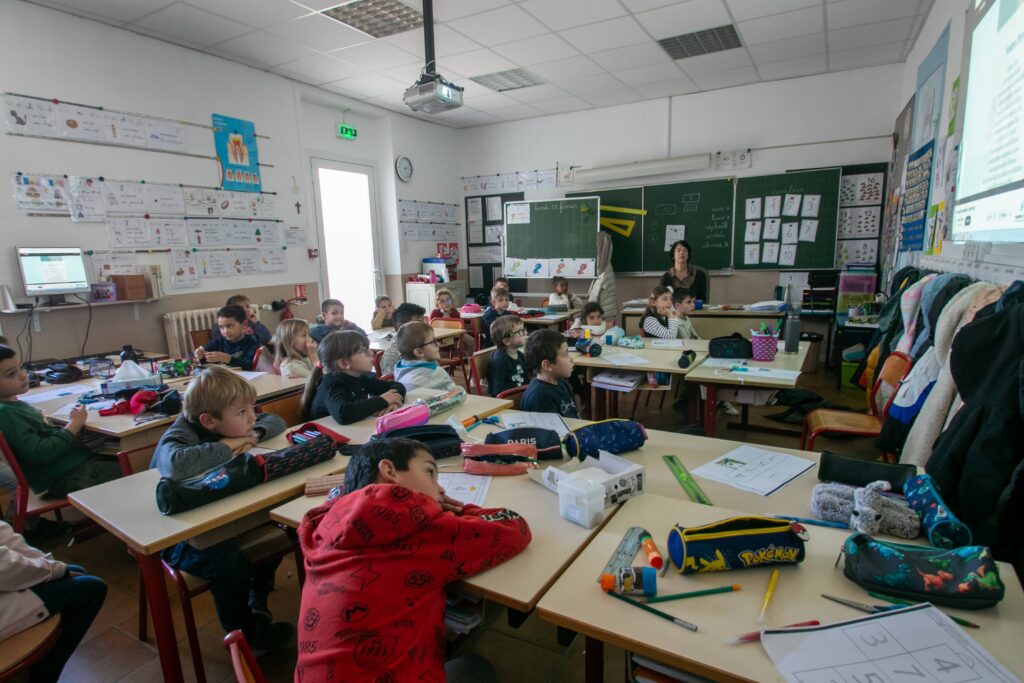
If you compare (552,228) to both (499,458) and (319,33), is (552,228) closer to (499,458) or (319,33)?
(319,33)

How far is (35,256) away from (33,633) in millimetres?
3263

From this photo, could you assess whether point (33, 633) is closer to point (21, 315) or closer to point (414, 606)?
point (414, 606)

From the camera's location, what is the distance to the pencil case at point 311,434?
198cm

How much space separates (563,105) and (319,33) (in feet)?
11.1

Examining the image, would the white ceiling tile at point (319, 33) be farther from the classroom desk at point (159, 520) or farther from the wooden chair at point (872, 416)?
the wooden chair at point (872, 416)

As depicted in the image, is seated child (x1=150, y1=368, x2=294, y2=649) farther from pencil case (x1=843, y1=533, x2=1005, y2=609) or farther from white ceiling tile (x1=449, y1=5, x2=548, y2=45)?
white ceiling tile (x1=449, y1=5, x2=548, y2=45)

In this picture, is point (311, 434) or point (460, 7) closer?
point (311, 434)

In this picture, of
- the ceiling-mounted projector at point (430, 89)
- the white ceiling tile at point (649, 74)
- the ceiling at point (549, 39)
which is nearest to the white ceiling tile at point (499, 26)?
the ceiling at point (549, 39)

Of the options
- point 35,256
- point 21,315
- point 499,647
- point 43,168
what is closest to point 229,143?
point 43,168

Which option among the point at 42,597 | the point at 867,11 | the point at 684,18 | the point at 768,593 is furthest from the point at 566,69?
the point at 42,597

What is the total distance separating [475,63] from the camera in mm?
5047

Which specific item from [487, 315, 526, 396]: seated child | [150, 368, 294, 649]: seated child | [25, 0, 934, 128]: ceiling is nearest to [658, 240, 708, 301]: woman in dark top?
[25, 0, 934, 128]: ceiling

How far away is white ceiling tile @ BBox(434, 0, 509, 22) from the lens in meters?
3.80

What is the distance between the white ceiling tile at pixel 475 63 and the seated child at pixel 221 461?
4.07 meters
